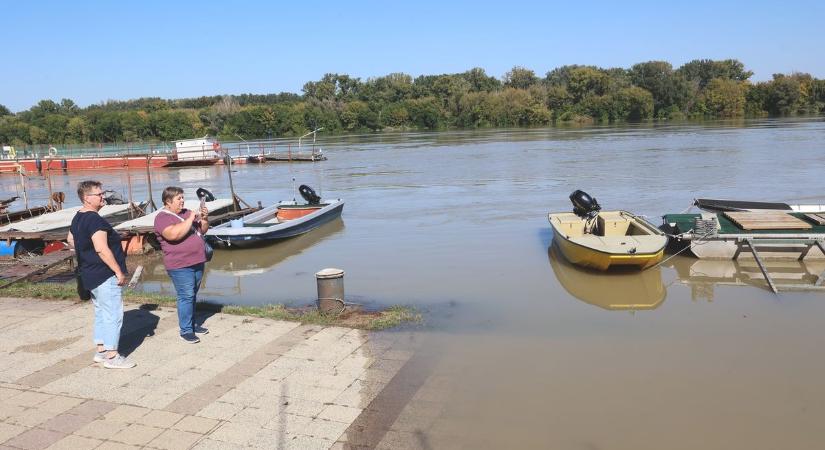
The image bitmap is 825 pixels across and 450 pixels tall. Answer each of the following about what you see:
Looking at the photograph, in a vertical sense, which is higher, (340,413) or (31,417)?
(31,417)

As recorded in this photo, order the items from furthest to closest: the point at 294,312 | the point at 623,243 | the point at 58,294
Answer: the point at 623,243 → the point at 58,294 → the point at 294,312

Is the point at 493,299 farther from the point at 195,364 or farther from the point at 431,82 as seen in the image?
the point at 431,82

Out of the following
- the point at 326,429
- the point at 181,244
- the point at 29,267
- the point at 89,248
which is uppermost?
the point at 89,248

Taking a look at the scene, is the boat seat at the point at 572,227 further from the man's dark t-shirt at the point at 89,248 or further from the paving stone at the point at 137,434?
the paving stone at the point at 137,434

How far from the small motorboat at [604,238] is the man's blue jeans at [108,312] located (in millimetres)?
7954

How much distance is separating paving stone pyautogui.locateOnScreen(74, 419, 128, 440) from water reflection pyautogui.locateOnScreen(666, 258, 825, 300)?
28.5 ft

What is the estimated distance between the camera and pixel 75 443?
15.3ft

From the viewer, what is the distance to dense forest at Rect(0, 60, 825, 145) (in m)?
88.4

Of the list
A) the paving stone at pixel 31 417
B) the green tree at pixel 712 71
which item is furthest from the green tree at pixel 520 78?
the paving stone at pixel 31 417

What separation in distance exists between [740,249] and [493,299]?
580cm

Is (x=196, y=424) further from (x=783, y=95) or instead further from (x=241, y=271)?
(x=783, y=95)

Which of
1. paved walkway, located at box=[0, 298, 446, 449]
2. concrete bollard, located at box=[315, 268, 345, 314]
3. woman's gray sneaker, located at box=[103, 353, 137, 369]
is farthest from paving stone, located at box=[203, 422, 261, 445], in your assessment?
concrete bollard, located at box=[315, 268, 345, 314]

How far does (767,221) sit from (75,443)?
12.8m

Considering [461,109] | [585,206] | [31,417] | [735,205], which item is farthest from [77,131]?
[31,417]
